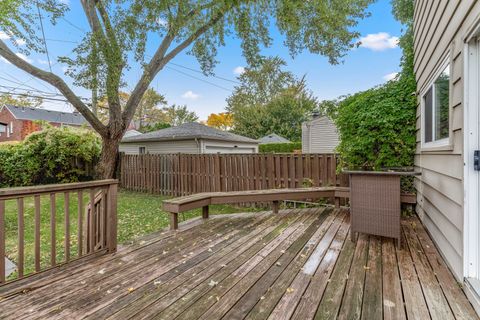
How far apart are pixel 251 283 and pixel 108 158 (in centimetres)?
850

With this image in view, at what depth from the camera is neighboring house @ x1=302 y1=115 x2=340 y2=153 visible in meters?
13.2

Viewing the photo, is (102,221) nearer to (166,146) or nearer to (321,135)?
(166,146)

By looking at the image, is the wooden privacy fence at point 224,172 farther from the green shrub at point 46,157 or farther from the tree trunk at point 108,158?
the green shrub at point 46,157

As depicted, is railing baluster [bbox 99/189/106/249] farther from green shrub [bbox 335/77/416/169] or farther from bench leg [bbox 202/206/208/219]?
green shrub [bbox 335/77/416/169]

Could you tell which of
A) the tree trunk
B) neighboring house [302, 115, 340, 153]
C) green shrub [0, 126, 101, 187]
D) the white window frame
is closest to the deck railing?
the white window frame

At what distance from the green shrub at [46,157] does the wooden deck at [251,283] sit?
792 cm

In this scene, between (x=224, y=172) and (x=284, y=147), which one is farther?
(x=284, y=147)

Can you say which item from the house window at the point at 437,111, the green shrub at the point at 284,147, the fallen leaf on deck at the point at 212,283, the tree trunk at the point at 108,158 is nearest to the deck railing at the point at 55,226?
the fallen leaf on deck at the point at 212,283

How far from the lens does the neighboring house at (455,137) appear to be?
178 cm

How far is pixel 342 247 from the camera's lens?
2863 millimetres

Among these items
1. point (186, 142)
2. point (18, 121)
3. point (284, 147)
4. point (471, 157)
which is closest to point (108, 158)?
point (186, 142)

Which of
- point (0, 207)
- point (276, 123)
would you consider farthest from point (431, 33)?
point (276, 123)

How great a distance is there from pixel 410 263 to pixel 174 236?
8.77 feet

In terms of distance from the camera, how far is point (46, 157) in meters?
8.86
